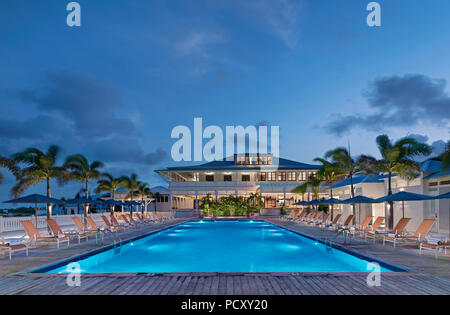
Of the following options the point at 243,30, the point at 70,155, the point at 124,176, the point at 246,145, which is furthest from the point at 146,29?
the point at 246,145

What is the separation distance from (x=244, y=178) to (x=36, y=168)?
103ft

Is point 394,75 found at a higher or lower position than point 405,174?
higher

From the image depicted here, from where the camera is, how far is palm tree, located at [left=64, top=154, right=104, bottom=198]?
1855 centimetres

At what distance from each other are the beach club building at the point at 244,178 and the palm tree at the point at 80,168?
1747cm

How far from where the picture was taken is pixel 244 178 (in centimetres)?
4431

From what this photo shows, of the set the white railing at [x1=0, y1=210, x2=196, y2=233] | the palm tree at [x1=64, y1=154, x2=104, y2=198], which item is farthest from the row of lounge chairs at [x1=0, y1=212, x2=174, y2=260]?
the palm tree at [x1=64, y1=154, x2=104, y2=198]

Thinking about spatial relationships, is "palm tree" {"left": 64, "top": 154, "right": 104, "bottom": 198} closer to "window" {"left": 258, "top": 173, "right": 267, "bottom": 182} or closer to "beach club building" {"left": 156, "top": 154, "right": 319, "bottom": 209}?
"beach club building" {"left": 156, "top": 154, "right": 319, "bottom": 209}

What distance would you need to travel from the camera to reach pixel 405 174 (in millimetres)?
15641

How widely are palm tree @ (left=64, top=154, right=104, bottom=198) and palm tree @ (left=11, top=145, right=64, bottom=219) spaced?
6.54 feet

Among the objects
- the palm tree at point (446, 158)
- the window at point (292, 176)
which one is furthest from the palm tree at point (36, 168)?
the window at point (292, 176)

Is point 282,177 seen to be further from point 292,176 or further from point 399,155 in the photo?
point 399,155

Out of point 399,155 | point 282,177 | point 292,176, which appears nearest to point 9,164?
point 399,155
